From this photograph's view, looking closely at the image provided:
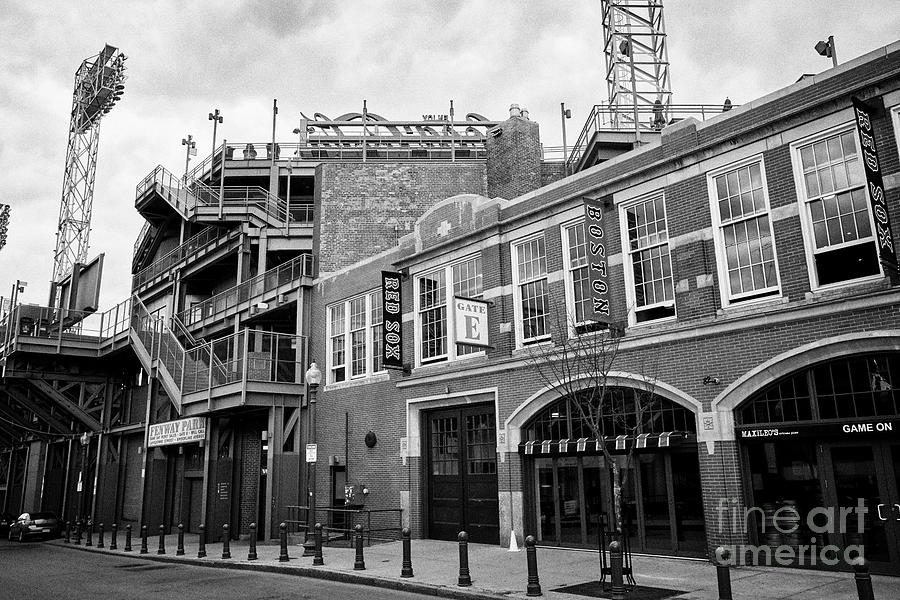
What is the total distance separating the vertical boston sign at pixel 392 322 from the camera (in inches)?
808

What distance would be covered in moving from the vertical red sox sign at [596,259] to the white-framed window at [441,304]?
433cm

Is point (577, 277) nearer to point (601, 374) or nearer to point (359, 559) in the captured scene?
point (601, 374)

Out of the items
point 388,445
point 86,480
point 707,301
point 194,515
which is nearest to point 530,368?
point 707,301

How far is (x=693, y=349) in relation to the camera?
1373cm

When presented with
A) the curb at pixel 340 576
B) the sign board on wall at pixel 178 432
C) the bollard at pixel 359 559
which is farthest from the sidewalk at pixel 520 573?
the sign board on wall at pixel 178 432

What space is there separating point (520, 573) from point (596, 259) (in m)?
6.45

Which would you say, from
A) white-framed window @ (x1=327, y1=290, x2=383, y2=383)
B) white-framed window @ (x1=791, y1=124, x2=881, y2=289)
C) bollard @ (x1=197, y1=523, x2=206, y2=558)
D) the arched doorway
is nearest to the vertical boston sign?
white-framed window @ (x1=327, y1=290, x2=383, y2=383)

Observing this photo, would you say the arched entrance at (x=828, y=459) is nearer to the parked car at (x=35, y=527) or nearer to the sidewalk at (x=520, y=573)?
the sidewalk at (x=520, y=573)

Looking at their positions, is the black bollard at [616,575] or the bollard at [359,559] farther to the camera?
the bollard at [359,559]

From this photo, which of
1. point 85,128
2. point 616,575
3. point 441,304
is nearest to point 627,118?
point 441,304

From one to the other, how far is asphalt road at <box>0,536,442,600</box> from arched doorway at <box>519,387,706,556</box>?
16.7 feet

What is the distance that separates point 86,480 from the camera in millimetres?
32500

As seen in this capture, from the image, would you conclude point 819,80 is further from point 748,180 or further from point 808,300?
point 808,300

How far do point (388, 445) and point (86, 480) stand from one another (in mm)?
19122
